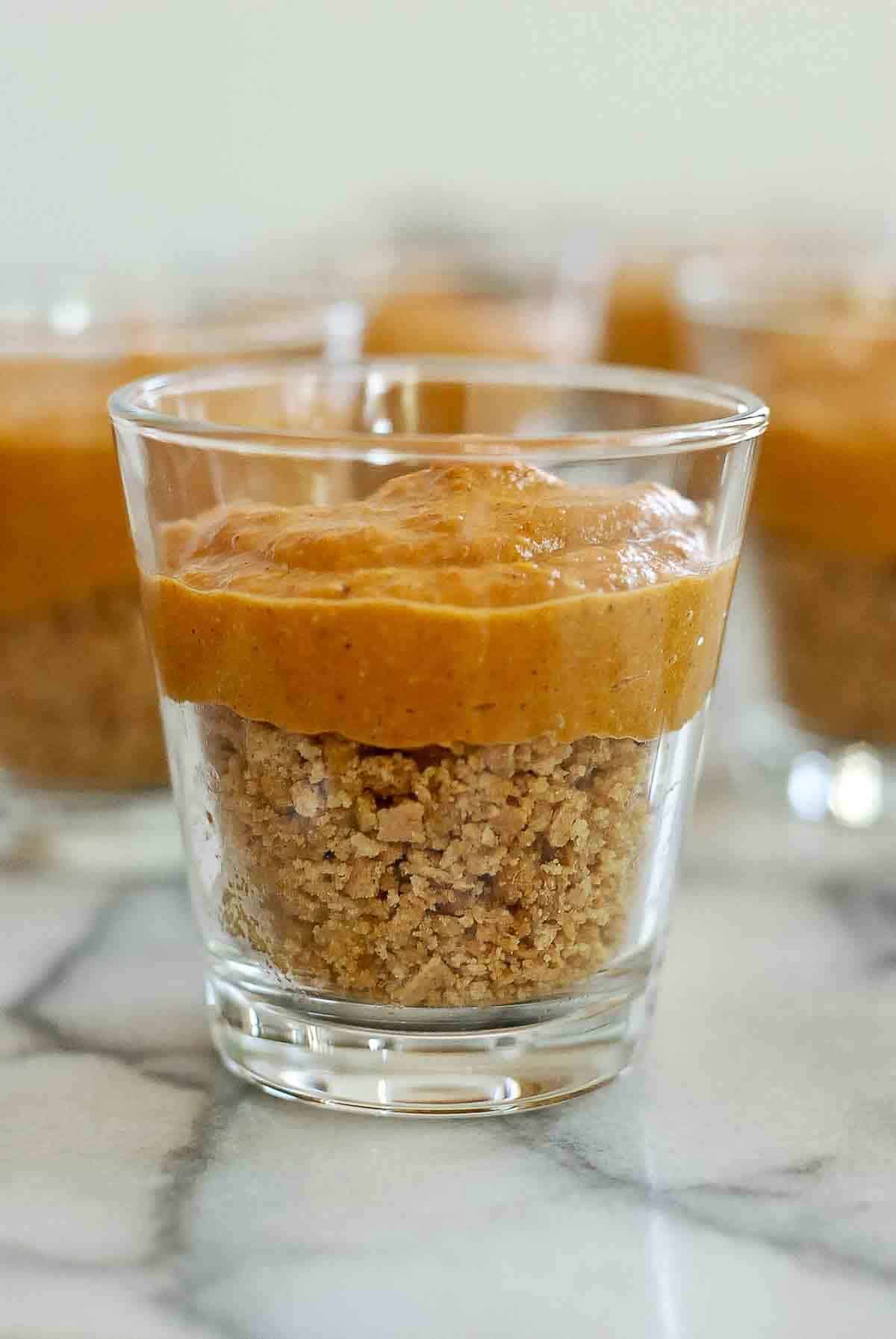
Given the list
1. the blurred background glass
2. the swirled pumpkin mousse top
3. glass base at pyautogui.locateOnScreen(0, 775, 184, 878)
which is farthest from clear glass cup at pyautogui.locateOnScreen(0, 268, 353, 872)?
the blurred background glass

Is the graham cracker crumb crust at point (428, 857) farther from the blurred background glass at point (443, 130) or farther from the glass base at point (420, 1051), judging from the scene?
the blurred background glass at point (443, 130)

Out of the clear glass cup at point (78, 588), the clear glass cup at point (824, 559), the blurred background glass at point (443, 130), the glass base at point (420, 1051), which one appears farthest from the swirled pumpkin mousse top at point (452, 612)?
the blurred background glass at point (443, 130)

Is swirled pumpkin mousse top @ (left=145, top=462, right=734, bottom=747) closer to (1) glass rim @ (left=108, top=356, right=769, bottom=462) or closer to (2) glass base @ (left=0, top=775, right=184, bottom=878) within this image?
(1) glass rim @ (left=108, top=356, right=769, bottom=462)

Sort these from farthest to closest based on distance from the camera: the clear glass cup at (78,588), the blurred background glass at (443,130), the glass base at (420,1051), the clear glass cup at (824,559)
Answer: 1. the blurred background glass at (443,130)
2. the clear glass cup at (824,559)
3. the clear glass cup at (78,588)
4. the glass base at (420,1051)

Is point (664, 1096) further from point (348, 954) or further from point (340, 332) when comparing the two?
point (340, 332)

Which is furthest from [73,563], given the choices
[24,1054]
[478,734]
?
[478,734]

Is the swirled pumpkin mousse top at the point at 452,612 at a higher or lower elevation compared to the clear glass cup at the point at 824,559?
higher
